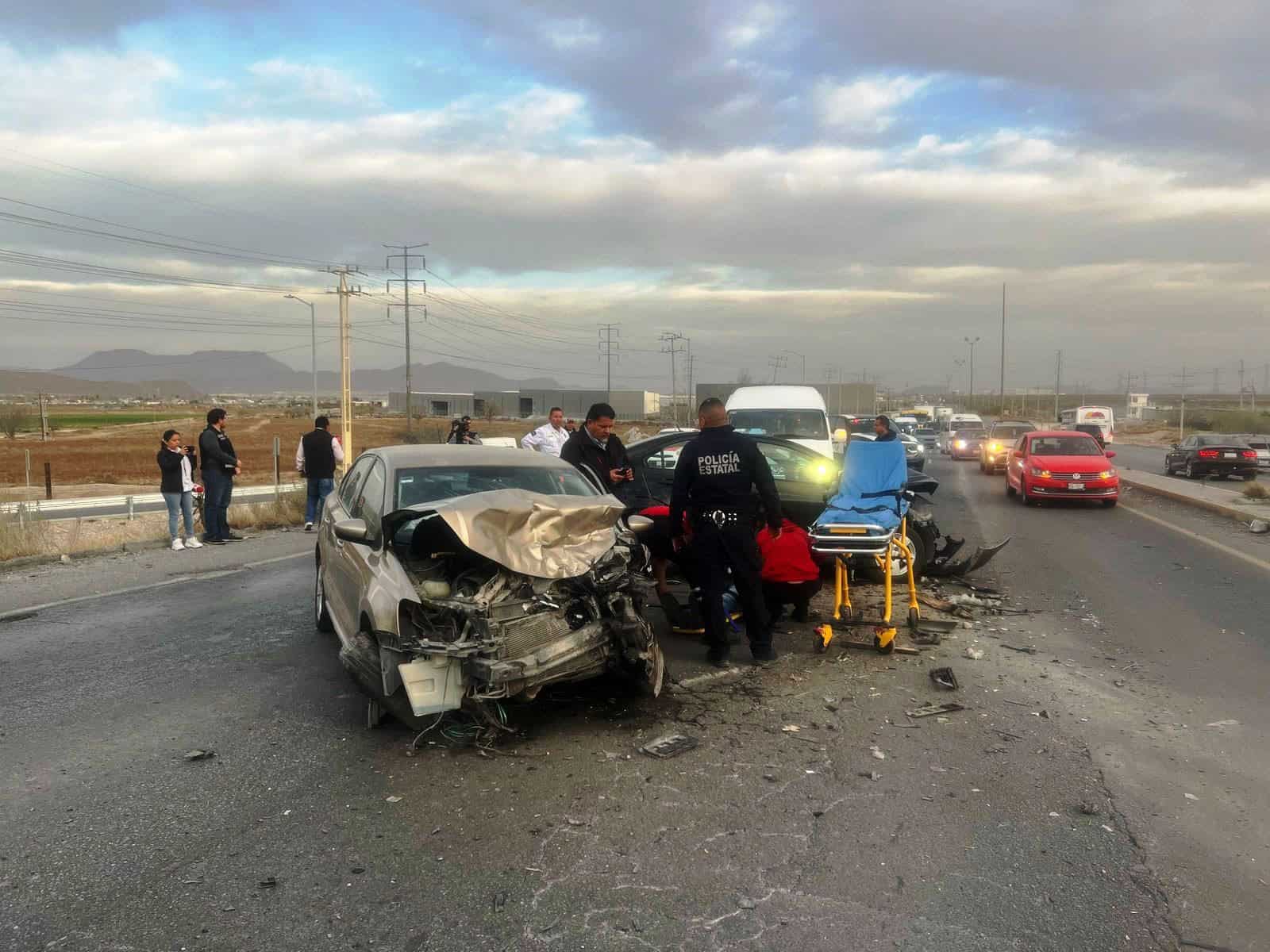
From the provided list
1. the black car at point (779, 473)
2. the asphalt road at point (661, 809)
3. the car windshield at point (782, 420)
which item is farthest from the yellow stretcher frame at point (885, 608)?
the car windshield at point (782, 420)

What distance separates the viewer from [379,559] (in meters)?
5.72

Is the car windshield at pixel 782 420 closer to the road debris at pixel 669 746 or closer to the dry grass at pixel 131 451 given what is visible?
the road debris at pixel 669 746

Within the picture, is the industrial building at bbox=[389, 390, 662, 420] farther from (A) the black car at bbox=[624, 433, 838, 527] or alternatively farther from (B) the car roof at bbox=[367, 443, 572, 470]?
(B) the car roof at bbox=[367, 443, 572, 470]

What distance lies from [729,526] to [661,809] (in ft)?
9.25

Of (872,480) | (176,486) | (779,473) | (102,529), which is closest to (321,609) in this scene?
(779,473)

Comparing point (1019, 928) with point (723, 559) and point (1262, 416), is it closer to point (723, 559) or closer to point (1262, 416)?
point (723, 559)

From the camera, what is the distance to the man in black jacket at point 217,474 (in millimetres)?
13836

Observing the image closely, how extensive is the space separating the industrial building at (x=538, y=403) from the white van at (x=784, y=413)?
93400mm

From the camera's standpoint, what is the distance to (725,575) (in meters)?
6.98

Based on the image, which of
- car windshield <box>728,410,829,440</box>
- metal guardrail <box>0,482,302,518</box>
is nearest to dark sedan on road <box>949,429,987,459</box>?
car windshield <box>728,410,829,440</box>

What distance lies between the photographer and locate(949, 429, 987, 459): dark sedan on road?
1532 inches

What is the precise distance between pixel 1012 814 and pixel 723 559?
2989 mm

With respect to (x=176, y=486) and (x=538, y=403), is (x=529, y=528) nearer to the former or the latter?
(x=176, y=486)

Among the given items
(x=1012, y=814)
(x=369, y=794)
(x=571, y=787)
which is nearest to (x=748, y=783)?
(x=571, y=787)
